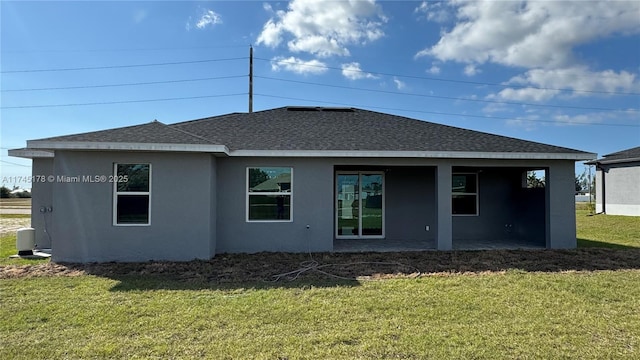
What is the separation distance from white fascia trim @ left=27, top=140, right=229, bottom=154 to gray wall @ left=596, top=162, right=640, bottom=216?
68.1 ft

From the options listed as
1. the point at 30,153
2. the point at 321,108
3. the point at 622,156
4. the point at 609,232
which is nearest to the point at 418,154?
the point at 321,108

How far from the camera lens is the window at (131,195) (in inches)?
326

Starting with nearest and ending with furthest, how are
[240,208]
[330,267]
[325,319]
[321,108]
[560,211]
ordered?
1. [325,319]
2. [330,267]
3. [240,208]
4. [560,211]
5. [321,108]

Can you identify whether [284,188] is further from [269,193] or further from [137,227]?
[137,227]

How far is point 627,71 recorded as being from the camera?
2109 cm

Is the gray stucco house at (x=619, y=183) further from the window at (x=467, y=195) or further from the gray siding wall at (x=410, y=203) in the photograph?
the gray siding wall at (x=410, y=203)

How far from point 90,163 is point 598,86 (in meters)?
40.4

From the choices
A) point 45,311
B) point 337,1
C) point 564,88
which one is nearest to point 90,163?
point 45,311

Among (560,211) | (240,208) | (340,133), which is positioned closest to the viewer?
(240,208)

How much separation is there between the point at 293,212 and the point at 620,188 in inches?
755

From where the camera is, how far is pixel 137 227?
27.1ft

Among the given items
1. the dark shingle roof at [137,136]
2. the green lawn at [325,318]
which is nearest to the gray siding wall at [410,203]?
the green lawn at [325,318]

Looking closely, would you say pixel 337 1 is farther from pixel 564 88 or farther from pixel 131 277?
pixel 564 88

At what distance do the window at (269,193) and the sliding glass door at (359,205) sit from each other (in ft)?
9.23
